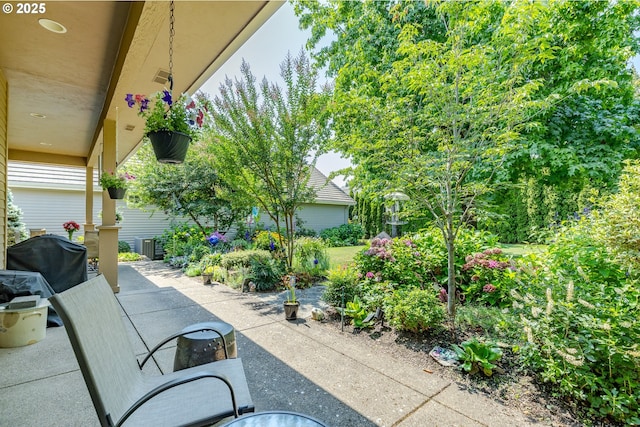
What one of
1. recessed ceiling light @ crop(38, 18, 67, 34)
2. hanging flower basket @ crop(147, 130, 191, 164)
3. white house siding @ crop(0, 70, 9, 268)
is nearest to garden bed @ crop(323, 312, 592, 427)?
hanging flower basket @ crop(147, 130, 191, 164)

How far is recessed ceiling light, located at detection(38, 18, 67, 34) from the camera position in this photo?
112 inches

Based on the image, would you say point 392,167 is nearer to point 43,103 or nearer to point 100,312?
point 100,312

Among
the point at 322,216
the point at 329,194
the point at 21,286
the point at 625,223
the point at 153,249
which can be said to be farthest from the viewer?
the point at 329,194

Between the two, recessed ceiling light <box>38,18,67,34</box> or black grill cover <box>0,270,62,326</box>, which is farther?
black grill cover <box>0,270,62,326</box>

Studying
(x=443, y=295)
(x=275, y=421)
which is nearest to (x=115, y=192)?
(x=275, y=421)

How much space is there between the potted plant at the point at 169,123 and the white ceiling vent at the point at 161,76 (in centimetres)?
74

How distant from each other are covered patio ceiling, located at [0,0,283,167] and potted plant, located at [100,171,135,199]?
1.08 meters

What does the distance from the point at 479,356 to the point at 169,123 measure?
12.0 ft

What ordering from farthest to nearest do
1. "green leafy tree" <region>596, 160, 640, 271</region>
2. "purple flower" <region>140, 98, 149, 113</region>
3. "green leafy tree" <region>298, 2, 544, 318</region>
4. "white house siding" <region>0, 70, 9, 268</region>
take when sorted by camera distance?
"white house siding" <region>0, 70, 9, 268</region> < "green leafy tree" <region>298, 2, 544, 318</region> < "purple flower" <region>140, 98, 149, 113</region> < "green leafy tree" <region>596, 160, 640, 271</region>

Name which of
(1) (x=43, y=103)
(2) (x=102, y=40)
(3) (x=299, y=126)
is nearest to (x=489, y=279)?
(3) (x=299, y=126)

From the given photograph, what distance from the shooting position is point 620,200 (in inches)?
103

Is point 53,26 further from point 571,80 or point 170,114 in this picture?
point 571,80

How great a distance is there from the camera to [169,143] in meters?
2.97

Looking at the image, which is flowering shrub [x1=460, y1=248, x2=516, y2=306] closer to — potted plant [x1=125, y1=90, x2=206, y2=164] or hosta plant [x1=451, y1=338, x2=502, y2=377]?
hosta plant [x1=451, y1=338, x2=502, y2=377]
